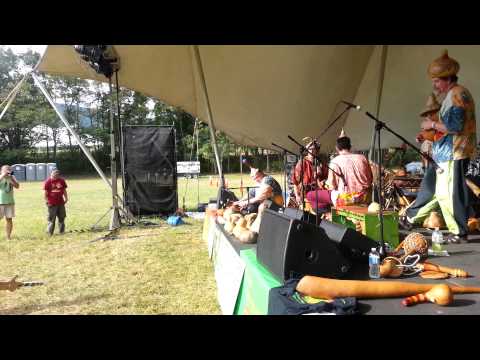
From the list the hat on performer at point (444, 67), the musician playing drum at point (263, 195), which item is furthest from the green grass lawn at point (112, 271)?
the hat on performer at point (444, 67)

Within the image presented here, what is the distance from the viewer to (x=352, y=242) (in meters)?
2.61

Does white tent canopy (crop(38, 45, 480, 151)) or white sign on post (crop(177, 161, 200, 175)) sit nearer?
white tent canopy (crop(38, 45, 480, 151))

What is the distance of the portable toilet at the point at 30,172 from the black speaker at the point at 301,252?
32.4 metres

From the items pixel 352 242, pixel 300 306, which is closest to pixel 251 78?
pixel 352 242

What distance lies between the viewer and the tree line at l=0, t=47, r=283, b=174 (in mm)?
33250

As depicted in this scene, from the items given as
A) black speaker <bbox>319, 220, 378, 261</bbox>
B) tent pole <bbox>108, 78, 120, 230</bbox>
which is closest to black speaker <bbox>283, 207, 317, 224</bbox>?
black speaker <bbox>319, 220, 378, 261</bbox>

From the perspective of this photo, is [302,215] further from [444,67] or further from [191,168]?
[191,168]

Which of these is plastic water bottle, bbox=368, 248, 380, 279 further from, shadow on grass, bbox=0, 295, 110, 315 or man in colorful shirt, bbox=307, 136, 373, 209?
shadow on grass, bbox=0, 295, 110, 315

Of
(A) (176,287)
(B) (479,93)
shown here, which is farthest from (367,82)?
(A) (176,287)

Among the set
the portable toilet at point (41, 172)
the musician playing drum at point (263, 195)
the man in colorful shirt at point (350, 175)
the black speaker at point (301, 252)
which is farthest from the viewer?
the portable toilet at point (41, 172)

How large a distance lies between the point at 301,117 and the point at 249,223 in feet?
18.2

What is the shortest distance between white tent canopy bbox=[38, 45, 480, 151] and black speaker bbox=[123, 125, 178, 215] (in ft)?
3.37

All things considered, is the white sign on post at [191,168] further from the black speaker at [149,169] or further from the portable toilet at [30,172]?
the portable toilet at [30,172]

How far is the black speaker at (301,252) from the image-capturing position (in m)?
2.14
